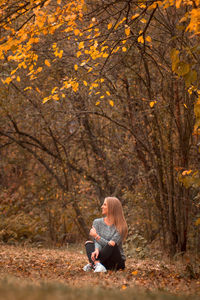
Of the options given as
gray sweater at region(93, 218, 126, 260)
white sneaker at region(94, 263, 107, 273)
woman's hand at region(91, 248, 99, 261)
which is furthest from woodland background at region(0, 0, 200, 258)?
white sneaker at region(94, 263, 107, 273)

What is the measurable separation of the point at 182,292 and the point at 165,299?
1.28 metres

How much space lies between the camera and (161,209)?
11.2 meters

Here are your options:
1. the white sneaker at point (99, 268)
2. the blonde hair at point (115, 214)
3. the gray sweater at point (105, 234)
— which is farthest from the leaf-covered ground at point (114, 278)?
the blonde hair at point (115, 214)

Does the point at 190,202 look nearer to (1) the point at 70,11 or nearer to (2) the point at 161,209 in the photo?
(2) the point at 161,209

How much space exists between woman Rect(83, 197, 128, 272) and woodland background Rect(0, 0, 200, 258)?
4.68 ft

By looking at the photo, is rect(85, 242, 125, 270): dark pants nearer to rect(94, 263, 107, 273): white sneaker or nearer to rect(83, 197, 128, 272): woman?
rect(83, 197, 128, 272): woman

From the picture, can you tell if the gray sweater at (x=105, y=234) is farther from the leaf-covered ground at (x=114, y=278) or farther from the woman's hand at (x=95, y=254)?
the leaf-covered ground at (x=114, y=278)

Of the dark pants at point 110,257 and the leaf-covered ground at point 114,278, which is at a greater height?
the dark pants at point 110,257

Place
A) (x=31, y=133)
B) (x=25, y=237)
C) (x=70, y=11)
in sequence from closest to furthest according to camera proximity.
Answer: (x=70, y=11) → (x=25, y=237) → (x=31, y=133)

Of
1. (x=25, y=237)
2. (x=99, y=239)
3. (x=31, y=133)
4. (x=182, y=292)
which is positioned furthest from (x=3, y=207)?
(x=182, y=292)

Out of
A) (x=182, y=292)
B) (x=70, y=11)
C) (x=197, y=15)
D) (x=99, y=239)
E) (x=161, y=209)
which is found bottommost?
(x=182, y=292)

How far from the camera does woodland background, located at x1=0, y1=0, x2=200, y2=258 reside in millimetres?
9656

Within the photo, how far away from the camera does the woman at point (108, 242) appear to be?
22.8ft

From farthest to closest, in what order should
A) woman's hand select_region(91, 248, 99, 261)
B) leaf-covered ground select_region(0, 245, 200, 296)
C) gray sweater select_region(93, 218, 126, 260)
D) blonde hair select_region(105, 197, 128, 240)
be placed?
blonde hair select_region(105, 197, 128, 240)
gray sweater select_region(93, 218, 126, 260)
woman's hand select_region(91, 248, 99, 261)
leaf-covered ground select_region(0, 245, 200, 296)
